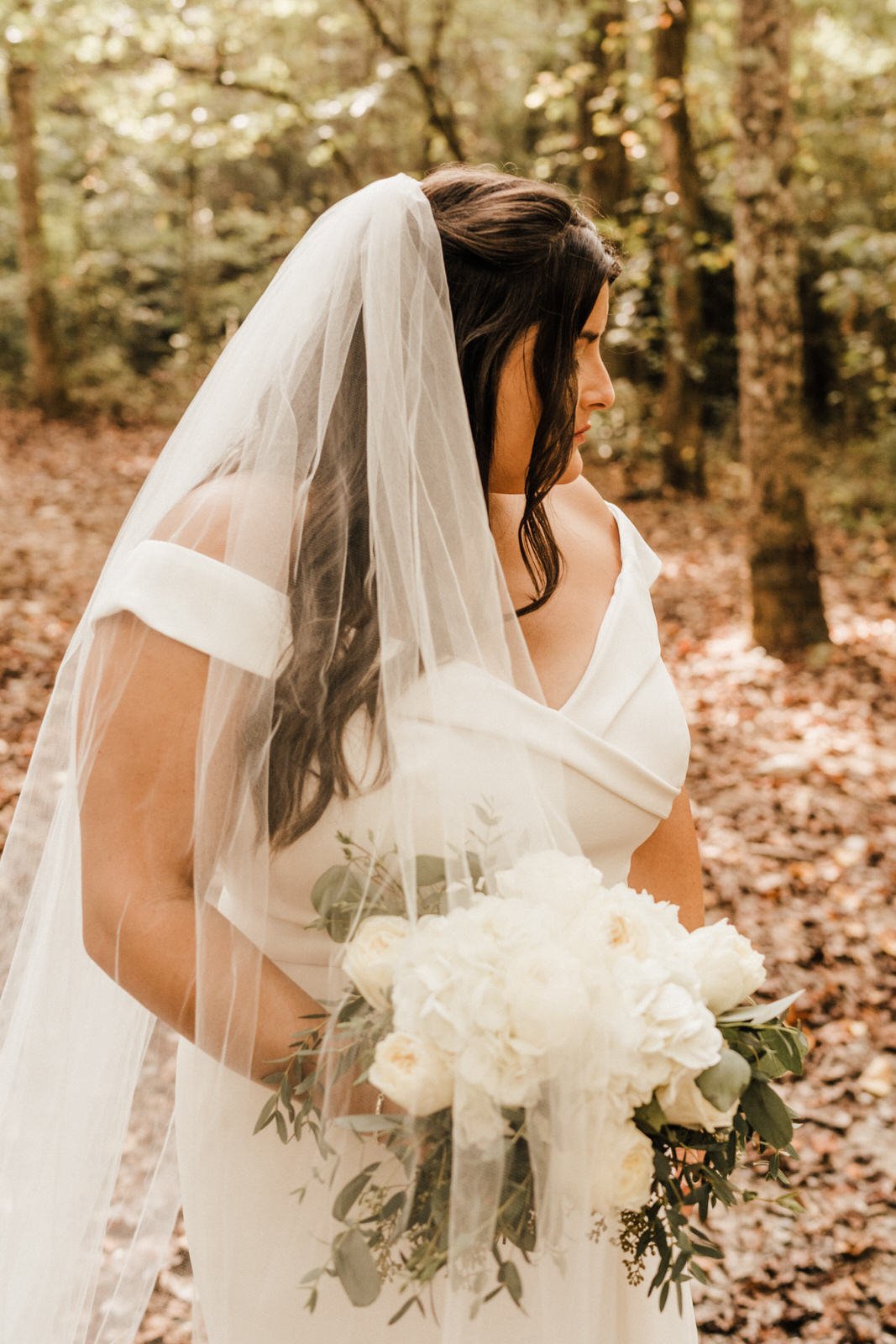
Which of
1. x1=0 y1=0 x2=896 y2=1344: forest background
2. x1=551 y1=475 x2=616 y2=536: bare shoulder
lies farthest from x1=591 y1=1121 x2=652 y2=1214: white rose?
x1=0 y1=0 x2=896 y2=1344: forest background

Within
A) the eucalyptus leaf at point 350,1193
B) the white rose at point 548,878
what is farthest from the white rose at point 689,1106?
the eucalyptus leaf at point 350,1193

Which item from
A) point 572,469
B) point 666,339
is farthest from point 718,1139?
point 666,339

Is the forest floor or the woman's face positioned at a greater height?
the woman's face

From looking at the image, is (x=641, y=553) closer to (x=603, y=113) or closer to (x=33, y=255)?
(x=603, y=113)

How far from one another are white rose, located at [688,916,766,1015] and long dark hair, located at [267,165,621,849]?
485mm

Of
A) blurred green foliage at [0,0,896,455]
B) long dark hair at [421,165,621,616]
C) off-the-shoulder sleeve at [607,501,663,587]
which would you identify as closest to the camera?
long dark hair at [421,165,621,616]

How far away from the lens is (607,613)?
2061mm

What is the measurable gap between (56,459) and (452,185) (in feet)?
39.6

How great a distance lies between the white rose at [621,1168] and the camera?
4.32 ft

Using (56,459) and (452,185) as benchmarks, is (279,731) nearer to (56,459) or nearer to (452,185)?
(452,185)

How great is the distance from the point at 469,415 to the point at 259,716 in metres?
0.59

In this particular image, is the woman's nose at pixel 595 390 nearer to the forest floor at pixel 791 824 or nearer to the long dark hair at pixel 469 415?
the long dark hair at pixel 469 415

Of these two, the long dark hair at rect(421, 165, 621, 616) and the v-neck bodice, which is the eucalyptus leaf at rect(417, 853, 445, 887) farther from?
the long dark hair at rect(421, 165, 621, 616)

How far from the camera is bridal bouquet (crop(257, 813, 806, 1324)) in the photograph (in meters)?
1.28
